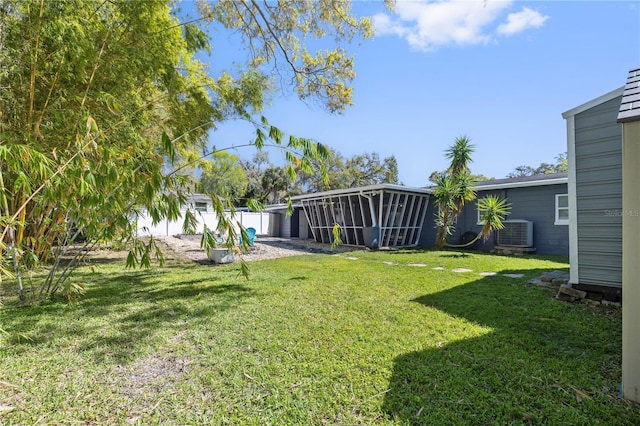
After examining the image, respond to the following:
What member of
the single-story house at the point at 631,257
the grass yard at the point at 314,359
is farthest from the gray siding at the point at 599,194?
the single-story house at the point at 631,257

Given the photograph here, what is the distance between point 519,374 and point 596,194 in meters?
3.06

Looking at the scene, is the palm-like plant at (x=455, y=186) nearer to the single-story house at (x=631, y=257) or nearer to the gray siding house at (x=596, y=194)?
the gray siding house at (x=596, y=194)

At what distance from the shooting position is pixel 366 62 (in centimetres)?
823

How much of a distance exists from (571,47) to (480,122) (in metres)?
6.67

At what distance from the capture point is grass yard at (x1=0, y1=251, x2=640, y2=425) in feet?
6.23

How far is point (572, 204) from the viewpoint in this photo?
417 cm

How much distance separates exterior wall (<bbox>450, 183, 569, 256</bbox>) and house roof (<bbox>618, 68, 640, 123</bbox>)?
8546 millimetres

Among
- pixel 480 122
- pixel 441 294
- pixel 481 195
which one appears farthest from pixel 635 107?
pixel 480 122

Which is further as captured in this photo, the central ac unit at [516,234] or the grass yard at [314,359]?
the central ac unit at [516,234]

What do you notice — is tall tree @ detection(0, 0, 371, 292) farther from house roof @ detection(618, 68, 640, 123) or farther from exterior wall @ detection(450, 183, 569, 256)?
exterior wall @ detection(450, 183, 569, 256)

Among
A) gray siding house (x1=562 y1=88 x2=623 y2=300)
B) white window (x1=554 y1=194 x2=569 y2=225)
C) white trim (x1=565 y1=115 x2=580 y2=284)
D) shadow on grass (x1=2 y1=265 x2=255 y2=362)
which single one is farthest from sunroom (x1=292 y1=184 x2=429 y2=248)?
gray siding house (x1=562 y1=88 x2=623 y2=300)

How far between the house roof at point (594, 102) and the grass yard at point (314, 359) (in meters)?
2.64

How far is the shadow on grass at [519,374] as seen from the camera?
184cm

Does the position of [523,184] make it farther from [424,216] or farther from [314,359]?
[314,359]
